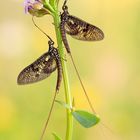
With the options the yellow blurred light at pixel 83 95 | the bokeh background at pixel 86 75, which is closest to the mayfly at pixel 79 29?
the bokeh background at pixel 86 75

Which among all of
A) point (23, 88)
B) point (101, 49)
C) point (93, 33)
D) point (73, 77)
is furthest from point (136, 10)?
point (93, 33)

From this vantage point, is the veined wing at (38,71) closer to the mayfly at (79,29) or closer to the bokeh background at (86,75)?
the mayfly at (79,29)

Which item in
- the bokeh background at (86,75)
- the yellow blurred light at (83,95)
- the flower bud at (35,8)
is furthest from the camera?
the yellow blurred light at (83,95)

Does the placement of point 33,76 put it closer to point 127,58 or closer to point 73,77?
point 73,77

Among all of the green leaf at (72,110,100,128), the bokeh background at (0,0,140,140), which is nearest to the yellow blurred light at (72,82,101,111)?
the bokeh background at (0,0,140,140)

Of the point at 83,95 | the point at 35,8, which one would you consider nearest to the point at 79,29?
the point at 35,8

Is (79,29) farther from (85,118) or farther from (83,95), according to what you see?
(83,95)
